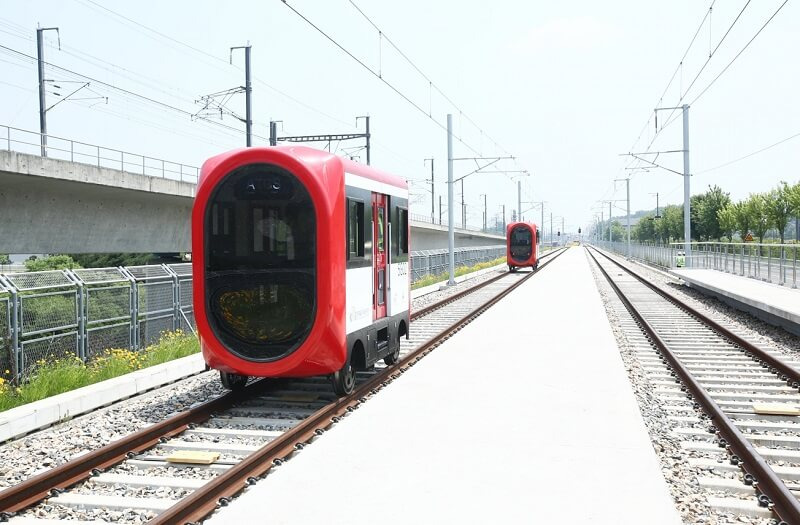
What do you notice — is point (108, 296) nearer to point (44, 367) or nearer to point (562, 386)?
point (44, 367)

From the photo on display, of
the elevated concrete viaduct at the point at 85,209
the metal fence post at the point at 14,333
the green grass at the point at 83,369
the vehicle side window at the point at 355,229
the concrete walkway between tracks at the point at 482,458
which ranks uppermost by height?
the elevated concrete viaduct at the point at 85,209

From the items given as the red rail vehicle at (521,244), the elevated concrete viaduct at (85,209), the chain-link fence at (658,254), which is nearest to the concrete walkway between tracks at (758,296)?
the red rail vehicle at (521,244)

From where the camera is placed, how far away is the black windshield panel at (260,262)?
8789 millimetres

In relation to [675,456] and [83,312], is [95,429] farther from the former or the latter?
[675,456]

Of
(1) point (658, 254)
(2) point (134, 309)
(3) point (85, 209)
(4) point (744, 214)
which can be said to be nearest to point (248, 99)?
(3) point (85, 209)

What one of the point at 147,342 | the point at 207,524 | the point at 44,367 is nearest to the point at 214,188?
the point at 44,367

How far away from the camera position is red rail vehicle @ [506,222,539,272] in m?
46.2

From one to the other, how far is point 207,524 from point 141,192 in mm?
18959

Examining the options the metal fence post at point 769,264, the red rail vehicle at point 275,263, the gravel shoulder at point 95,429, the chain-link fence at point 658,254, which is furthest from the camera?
the chain-link fence at point 658,254

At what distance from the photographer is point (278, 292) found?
349 inches

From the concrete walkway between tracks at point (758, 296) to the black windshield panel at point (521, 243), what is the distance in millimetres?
14251

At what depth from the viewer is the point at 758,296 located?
65.9ft

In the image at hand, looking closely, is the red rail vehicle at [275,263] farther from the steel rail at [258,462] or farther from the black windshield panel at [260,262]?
the steel rail at [258,462]

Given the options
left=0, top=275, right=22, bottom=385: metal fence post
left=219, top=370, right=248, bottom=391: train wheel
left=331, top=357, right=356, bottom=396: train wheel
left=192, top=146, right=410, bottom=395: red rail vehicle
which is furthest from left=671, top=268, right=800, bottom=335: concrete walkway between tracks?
left=0, top=275, right=22, bottom=385: metal fence post
